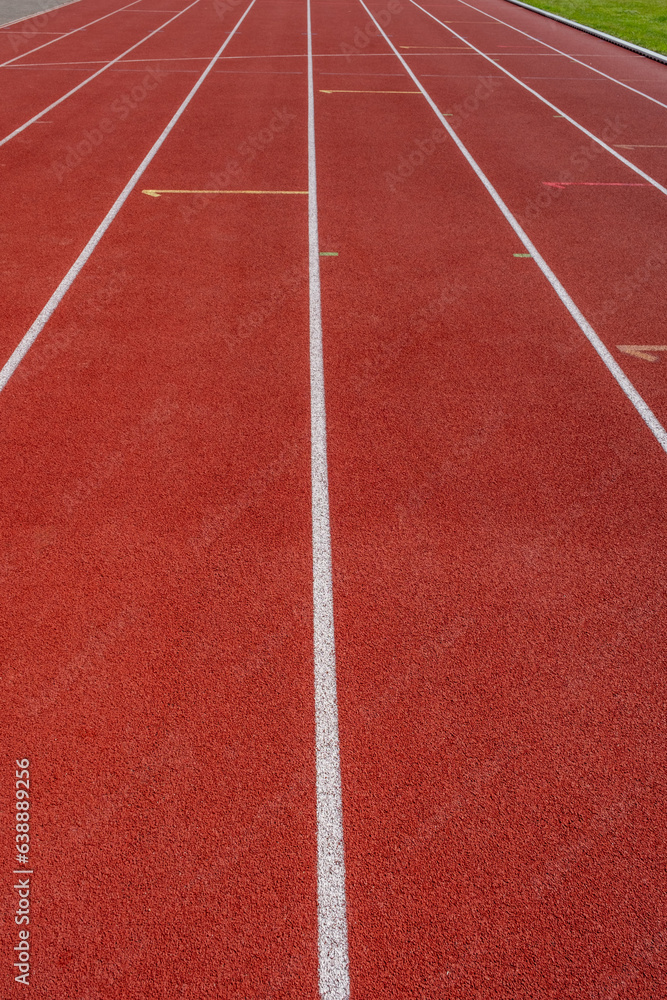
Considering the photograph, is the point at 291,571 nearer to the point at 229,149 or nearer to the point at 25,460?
the point at 25,460

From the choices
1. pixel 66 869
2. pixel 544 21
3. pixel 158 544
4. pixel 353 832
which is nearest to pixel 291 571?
pixel 158 544

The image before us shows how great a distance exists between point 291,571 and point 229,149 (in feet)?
27.7

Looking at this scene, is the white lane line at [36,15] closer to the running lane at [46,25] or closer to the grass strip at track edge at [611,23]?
the running lane at [46,25]

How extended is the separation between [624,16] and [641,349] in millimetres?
23908

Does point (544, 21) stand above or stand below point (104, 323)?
above

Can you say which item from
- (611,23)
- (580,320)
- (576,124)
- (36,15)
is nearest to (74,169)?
(580,320)

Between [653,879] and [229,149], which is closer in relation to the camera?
[653,879]

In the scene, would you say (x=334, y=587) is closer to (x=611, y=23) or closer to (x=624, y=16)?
(x=611, y=23)

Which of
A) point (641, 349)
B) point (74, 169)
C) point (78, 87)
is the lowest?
point (641, 349)

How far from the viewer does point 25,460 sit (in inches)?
194

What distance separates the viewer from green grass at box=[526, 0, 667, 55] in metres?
20.7

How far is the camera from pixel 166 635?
3.81m

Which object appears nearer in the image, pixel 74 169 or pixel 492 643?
pixel 492 643

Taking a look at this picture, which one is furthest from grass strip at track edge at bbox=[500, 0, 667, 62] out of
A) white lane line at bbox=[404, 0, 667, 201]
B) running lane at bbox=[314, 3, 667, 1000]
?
running lane at bbox=[314, 3, 667, 1000]
